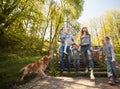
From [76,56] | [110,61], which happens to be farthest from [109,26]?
[110,61]

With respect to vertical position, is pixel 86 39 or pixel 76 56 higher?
pixel 86 39

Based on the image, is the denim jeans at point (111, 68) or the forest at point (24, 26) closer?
the denim jeans at point (111, 68)

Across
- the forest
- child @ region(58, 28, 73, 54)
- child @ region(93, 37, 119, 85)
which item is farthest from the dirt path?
child @ region(58, 28, 73, 54)

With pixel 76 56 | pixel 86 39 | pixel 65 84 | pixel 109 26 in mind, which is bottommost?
pixel 65 84

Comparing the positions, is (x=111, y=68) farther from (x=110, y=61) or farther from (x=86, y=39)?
(x=86, y=39)

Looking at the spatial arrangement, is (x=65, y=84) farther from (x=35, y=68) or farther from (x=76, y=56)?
(x=76, y=56)

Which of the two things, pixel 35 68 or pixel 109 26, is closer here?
pixel 35 68

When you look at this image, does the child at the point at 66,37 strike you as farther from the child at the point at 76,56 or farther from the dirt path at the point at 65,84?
the dirt path at the point at 65,84

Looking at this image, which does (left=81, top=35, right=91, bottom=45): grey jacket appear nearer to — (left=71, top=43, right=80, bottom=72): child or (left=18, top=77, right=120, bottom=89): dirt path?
(left=71, top=43, right=80, bottom=72): child

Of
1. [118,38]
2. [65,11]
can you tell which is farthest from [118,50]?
[65,11]

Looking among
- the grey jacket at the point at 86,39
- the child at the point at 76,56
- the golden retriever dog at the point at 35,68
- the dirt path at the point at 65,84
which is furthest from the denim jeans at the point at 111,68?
the golden retriever dog at the point at 35,68

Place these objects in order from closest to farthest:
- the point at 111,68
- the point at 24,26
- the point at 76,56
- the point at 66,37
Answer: the point at 111,68, the point at 66,37, the point at 76,56, the point at 24,26

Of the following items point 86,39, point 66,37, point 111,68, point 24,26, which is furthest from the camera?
point 24,26

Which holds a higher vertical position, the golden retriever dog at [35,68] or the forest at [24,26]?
the forest at [24,26]
